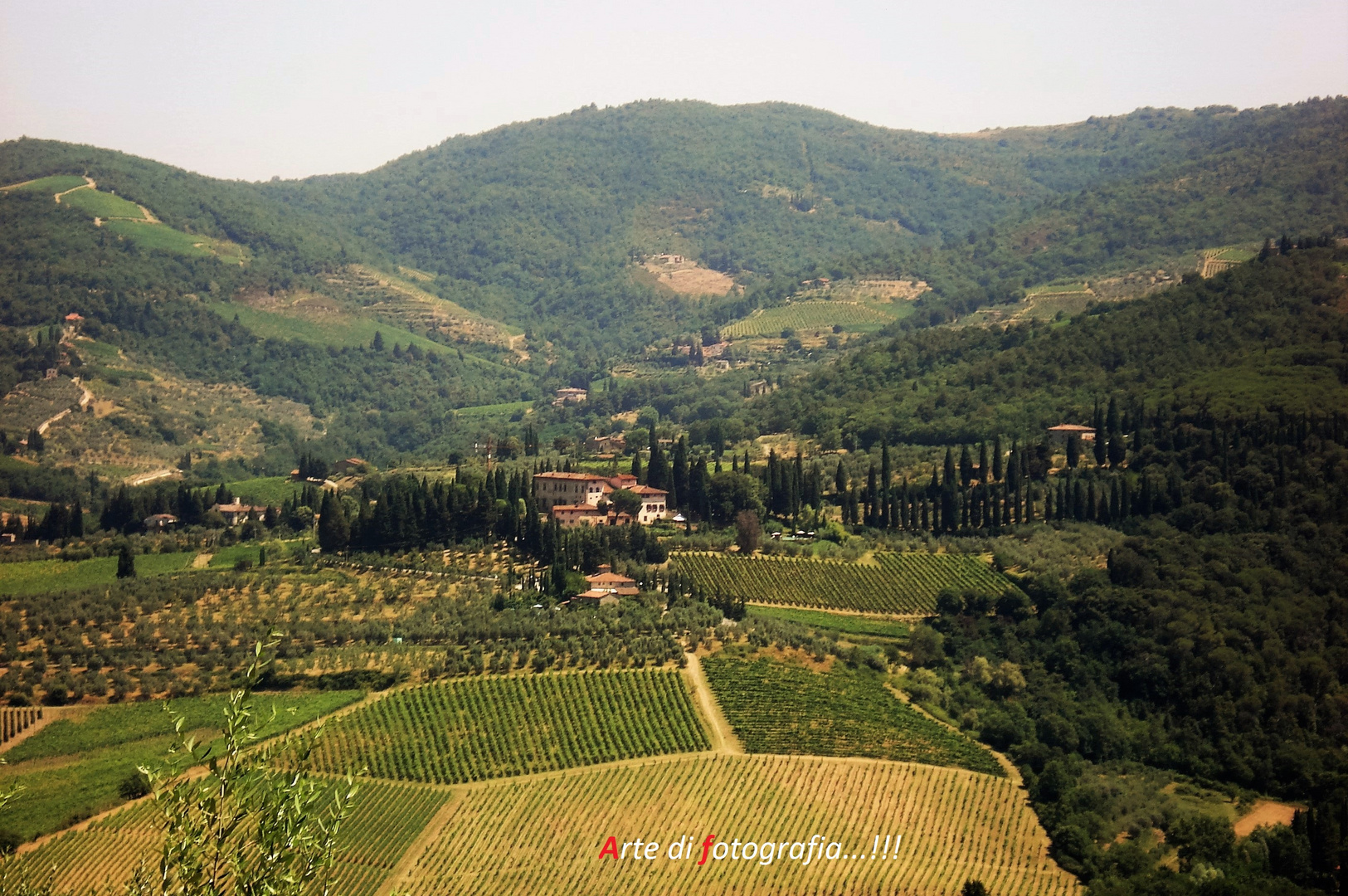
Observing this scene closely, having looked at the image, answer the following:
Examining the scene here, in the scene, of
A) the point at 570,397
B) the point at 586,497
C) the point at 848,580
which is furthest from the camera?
the point at 570,397

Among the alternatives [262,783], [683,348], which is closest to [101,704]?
[262,783]

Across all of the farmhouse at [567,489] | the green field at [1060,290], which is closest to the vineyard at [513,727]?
the farmhouse at [567,489]

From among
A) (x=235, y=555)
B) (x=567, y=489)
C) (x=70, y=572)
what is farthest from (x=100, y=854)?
(x=567, y=489)

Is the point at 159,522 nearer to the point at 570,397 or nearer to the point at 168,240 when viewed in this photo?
the point at 570,397

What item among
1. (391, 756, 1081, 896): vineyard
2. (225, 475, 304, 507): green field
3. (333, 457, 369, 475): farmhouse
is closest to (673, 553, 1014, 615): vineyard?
(391, 756, 1081, 896): vineyard

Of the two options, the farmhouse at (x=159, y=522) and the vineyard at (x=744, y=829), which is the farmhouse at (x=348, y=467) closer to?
the farmhouse at (x=159, y=522)

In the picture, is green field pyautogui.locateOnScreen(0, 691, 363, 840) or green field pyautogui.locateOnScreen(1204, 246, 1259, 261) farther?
green field pyautogui.locateOnScreen(1204, 246, 1259, 261)

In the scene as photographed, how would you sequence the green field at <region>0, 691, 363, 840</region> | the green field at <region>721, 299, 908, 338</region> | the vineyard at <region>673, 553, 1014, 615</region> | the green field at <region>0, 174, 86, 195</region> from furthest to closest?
the green field at <region>0, 174, 86, 195</region> < the green field at <region>721, 299, 908, 338</region> < the vineyard at <region>673, 553, 1014, 615</region> < the green field at <region>0, 691, 363, 840</region>

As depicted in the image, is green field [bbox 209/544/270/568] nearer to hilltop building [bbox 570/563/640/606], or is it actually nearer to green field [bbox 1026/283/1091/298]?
hilltop building [bbox 570/563/640/606]
